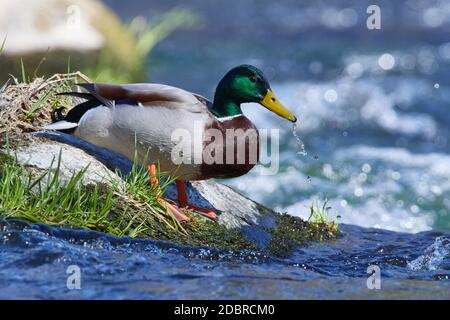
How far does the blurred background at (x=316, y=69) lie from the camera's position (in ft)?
32.0

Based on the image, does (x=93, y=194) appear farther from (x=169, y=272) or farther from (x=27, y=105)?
(x=27, y=105)

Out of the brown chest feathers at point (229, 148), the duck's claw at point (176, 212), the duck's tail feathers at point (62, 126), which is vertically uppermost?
the duck's tail feathers at point (62, 126)

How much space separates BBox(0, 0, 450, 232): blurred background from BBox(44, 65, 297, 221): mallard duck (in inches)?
45.1

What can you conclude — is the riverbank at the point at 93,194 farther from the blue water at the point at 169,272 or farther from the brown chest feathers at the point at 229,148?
the brown chest feathers at the point at 229,148

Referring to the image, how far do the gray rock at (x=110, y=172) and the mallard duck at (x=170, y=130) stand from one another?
0.41ft

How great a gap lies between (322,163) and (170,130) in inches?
224

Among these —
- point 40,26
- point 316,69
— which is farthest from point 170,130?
point 316,69

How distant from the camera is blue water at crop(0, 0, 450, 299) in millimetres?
4633

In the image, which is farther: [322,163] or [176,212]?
[322,163]

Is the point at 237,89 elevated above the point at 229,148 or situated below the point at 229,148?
above

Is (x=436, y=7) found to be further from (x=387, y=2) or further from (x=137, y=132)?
(x=137, y=132)

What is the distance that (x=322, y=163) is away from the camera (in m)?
10.8

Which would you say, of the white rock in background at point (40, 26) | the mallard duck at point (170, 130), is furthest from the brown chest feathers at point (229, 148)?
the white rock in background at point (40, 26)

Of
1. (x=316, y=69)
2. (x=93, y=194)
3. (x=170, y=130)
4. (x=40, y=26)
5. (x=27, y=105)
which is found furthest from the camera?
(x=316, y=69)
